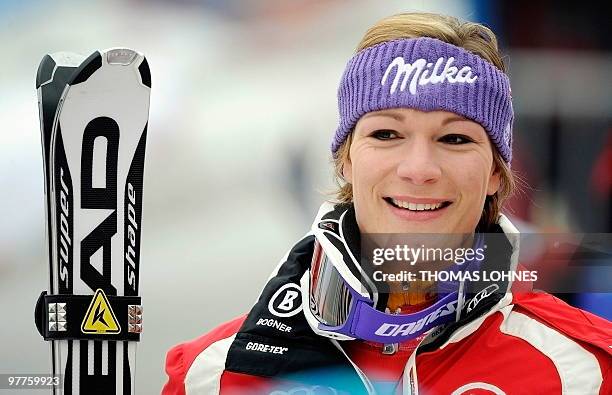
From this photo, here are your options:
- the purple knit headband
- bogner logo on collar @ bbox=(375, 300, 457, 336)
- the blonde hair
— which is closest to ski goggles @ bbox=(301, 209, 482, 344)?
bogner logo on collar @ bbox=(375, 300, 457, 336)

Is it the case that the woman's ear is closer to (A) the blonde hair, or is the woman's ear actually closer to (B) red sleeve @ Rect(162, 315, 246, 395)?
(A) the blonde hair

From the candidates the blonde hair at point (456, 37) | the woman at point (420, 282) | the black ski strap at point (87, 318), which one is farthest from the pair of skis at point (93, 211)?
Result: the blonde hair at point (456, 37)

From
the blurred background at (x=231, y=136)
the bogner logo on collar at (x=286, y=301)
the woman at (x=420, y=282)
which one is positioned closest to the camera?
the woman at (x=420, y=282)

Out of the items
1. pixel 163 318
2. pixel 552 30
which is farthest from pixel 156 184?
pixel 552 30

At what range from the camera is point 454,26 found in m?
1.49

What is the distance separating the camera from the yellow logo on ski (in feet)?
5.11

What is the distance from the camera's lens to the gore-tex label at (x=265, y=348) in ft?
4.92

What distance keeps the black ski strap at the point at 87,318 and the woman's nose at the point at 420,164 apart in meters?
0.60

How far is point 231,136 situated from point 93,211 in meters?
0.49

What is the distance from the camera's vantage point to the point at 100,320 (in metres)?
1.56

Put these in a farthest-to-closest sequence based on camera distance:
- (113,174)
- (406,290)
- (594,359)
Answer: (113,174), (406,290), (594,359)

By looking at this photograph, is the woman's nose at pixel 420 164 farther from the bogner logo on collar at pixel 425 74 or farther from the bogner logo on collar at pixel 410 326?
the bogner logo on collar at pixel 410 326

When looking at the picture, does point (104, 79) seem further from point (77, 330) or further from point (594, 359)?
point (594, 359)

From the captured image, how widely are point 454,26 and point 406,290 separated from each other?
49cm
